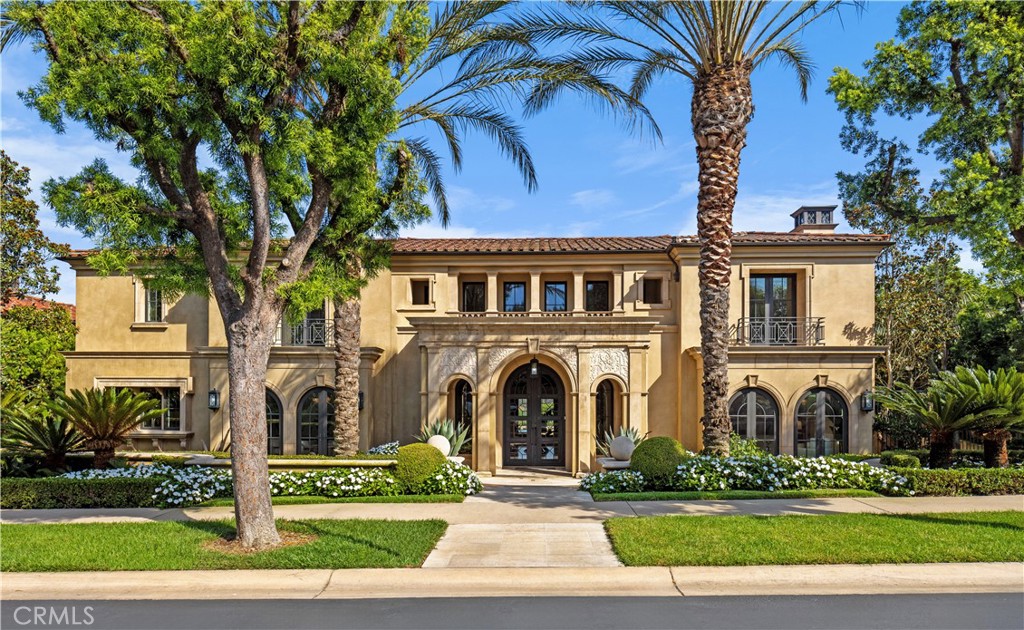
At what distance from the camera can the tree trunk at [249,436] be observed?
350 inches

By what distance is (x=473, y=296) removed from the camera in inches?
848

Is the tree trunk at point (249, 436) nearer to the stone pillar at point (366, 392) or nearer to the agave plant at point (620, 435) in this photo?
the agave plant at point (620, 435)

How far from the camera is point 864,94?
1466cm

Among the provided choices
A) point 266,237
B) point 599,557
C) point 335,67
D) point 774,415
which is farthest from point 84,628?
point 774,415

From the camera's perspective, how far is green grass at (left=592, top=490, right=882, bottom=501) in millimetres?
12164

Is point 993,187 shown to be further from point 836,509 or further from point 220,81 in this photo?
point 220,81

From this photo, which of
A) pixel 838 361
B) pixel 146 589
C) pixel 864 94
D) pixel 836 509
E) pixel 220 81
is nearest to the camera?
pixel 146 589

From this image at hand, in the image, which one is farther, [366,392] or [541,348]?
[366,392]

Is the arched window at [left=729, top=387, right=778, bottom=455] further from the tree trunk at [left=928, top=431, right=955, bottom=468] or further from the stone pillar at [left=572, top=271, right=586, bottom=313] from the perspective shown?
the tree trunk at [left=928, top=431, right=955, bottom=468]

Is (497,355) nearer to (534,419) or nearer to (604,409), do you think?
(534,419)

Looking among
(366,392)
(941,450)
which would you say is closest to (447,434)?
(366,392)

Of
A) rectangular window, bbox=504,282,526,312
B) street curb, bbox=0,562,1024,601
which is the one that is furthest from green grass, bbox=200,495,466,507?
rectangular window, bbox=504,282,526,312

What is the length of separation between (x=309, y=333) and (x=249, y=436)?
12.0 meters

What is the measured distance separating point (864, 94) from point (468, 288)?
12.3 metres
